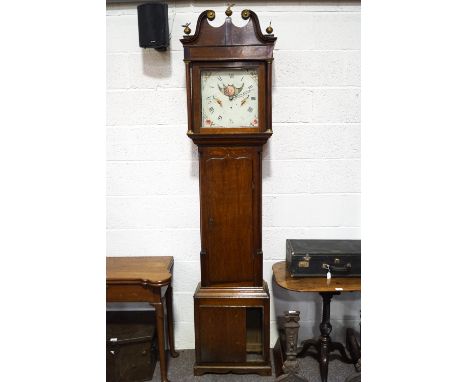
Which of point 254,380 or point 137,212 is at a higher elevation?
point 137,212

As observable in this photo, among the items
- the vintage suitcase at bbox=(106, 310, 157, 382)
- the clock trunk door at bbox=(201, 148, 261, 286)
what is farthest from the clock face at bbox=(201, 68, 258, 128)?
the vintage suitcase at bbox=(106, 310, 157, 382)

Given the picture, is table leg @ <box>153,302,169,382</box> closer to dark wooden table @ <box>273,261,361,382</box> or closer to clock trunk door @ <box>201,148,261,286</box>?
clock trunk door @ <box>201,148,261,286</box>

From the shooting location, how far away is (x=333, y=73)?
7.04ft

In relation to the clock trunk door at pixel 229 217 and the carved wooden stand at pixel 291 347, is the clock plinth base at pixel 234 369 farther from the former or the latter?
the clock trunk door at pixel 229 217

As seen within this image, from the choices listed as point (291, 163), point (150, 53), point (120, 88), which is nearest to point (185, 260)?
point (291, 163)

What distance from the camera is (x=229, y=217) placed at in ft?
6.46

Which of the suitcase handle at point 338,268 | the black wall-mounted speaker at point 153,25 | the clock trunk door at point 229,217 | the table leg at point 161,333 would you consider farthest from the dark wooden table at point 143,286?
the black wall-mounted speaker at point 153,25

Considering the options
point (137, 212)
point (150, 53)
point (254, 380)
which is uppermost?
point (150, 53)

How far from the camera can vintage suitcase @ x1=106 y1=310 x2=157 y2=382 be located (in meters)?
1.94

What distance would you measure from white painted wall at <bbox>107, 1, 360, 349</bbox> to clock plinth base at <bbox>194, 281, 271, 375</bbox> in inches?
12.6

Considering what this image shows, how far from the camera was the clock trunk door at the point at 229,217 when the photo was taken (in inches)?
76.1

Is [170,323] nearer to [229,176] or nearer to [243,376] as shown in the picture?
[243,376]
